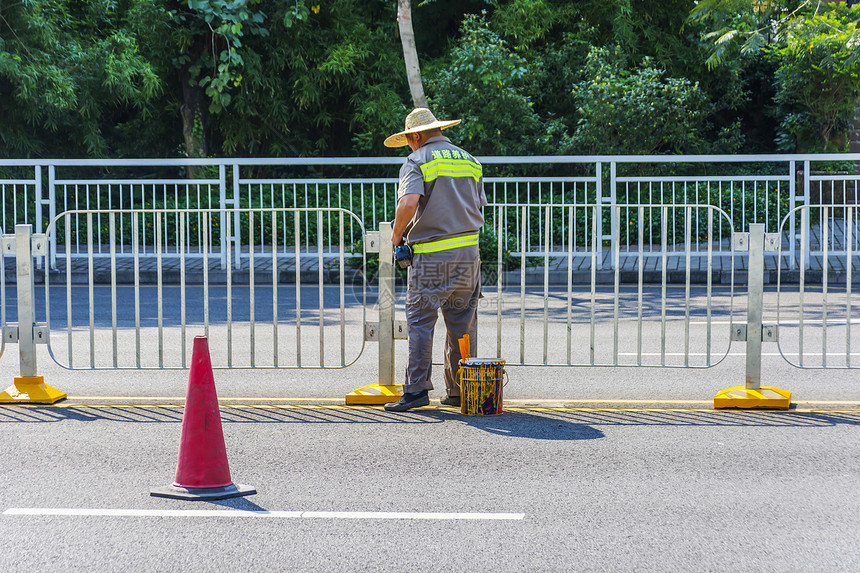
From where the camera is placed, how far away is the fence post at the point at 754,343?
7.11 meters

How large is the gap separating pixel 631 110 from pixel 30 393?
46.7 ft

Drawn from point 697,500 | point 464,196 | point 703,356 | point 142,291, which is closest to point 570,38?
point 142,291

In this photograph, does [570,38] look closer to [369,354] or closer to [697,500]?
[369,354]

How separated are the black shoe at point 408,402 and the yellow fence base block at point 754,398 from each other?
200cm

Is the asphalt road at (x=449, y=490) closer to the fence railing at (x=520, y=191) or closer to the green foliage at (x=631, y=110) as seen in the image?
the fence railing at (x=520, y=191)

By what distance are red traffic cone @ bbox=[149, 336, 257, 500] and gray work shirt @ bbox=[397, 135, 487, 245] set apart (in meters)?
2.05

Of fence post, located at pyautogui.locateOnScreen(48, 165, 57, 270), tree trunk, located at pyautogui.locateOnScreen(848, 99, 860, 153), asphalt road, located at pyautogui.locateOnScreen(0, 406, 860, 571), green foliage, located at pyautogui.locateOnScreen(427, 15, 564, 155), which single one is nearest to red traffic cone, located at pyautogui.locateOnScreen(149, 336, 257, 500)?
asphalt road, located at pyautogui.locateOnScreen(0, 406, 860, 571)

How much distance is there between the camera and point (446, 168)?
6.92 meters

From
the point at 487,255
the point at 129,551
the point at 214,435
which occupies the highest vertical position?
the point at 487,255

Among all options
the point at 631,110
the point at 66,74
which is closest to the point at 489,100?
the point at 631,110

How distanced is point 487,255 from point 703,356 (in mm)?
6208

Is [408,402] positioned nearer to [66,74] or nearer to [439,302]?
[439,302]

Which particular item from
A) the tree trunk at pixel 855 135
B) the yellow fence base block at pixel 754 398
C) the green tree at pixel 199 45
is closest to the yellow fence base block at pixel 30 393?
the yellow fence base block at pixel 754 398

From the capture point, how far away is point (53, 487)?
5.42 m
